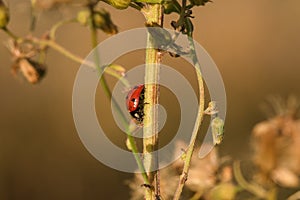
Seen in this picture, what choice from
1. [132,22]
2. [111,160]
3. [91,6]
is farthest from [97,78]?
[132,22]

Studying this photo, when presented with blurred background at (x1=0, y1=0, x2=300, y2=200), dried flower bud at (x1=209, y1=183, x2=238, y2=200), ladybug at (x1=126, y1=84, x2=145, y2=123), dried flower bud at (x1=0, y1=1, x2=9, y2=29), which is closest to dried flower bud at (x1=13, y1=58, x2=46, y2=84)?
dried flower bud at (x1=0, y1=1, x2=9, y2=29)

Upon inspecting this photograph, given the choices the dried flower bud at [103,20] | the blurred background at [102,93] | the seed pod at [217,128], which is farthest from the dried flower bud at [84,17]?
the blurred background at [102,93]

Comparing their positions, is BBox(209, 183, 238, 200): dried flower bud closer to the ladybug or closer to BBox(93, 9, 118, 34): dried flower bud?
the ladybug

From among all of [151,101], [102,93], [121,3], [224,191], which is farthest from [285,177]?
[102,93]

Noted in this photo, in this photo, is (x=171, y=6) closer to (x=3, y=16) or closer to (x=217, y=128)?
(x=217, y=128)

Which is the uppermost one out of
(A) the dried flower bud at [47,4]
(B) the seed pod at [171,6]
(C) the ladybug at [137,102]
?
(A) the dried flower bud at [47,4]

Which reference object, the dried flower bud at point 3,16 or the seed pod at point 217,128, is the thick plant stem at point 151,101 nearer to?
the seed pod at point 217,128
